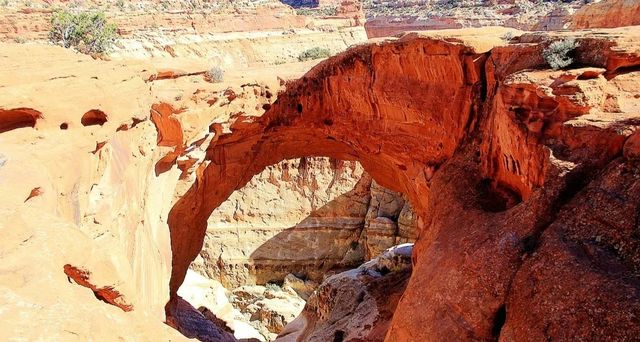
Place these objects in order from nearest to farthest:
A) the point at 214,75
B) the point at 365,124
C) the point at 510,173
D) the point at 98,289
→ 1. the point at 98,289
2. the point at 510,173
3. the point at 214,75
4. the point at 365,124

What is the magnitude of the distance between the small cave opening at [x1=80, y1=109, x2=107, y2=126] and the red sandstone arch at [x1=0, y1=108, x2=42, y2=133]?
98cm

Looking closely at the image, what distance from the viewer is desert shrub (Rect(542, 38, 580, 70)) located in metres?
10.2

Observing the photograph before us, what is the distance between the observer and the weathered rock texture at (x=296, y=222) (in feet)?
96.4

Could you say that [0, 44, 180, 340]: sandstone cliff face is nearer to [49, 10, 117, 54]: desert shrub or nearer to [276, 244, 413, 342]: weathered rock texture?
[276, 244, 413, 342]: weathered rock texture

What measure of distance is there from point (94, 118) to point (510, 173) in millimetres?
8768

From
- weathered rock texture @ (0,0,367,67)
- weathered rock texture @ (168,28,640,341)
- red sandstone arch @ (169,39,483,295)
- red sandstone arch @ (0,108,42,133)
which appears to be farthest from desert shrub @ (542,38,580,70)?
weathered rock texture @ (0,0,367,67)

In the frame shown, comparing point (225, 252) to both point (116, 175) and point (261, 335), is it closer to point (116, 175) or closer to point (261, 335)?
point (261, 335)

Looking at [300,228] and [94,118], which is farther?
[300,228]

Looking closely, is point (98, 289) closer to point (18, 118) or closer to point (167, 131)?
point (18, 118)

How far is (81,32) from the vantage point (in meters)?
29.3

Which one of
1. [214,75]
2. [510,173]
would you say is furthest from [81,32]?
[510,173]

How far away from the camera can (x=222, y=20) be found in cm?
4731

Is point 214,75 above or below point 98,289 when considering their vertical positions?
above

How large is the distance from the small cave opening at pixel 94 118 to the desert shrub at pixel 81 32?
1952cm
